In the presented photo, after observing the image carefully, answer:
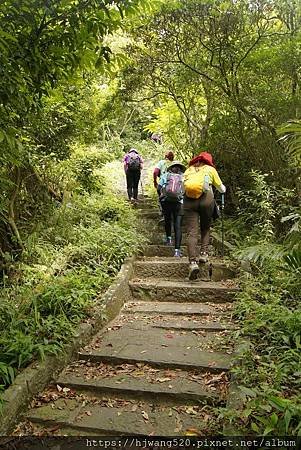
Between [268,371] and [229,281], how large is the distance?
10.3ft

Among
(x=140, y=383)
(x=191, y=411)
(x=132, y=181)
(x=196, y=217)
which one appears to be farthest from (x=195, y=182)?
(x=132, y=181)

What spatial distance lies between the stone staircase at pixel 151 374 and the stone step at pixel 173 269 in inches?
22.5

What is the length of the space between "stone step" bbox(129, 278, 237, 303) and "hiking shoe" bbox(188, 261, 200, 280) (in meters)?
0.11

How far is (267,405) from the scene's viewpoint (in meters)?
3.00

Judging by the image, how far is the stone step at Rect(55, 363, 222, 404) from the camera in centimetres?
369

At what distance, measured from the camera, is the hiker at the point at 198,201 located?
660 centimetres

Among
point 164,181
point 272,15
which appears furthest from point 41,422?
point 272,15

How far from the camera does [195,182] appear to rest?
658 centimetres

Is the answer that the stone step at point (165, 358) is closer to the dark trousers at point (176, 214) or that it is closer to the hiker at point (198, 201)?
the hiker at point (198, 201)

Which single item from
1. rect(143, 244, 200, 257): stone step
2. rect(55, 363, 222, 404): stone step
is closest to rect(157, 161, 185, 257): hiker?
rect(143, 244, 200, 257): stone step

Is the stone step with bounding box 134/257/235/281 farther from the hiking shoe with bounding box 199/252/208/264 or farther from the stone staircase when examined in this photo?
the stone staircase

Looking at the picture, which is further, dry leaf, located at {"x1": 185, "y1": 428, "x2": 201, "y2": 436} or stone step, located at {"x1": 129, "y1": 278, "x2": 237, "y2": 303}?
Answer: stone step, located at {"x1": 129, "y1": 278, "x2": 237, "y2": 303}

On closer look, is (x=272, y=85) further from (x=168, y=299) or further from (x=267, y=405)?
(x=267, y=405)

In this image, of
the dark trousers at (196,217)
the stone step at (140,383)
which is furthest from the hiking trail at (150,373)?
the dark trousers at (196,217)
